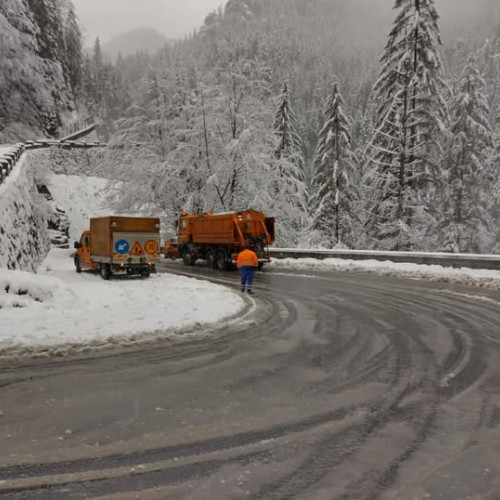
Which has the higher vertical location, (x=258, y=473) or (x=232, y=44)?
(x=232, y=44)

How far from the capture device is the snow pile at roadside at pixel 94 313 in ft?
25.7

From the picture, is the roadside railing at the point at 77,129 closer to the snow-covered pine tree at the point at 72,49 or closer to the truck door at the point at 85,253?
the snow-covered pine tree at the point at 72,49

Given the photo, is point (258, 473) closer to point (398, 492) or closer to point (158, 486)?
point (158, 486)

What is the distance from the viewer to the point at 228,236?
2280 cm

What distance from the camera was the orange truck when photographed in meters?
18.7

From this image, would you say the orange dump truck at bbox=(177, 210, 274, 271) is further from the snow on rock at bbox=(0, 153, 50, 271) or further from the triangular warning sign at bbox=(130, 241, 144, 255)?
the snow on rock at bbox=(0, 153, 50, 271)

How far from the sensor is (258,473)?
3605 mm

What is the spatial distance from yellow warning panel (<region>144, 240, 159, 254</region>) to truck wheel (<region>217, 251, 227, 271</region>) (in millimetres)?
4566

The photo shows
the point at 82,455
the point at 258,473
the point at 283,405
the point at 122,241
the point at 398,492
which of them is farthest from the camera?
the point at 122,241

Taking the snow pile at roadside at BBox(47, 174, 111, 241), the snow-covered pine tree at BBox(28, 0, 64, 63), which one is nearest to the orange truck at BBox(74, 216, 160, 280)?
the snow pile at roadside at BBox(47, 174, 111, 241)

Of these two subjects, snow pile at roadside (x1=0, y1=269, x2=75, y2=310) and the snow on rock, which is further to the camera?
the snow on rock

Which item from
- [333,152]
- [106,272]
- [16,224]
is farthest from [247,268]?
[333,152]

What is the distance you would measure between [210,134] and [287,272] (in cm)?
1340

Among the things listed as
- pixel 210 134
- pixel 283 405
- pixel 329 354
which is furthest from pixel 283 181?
pixel 283 405
